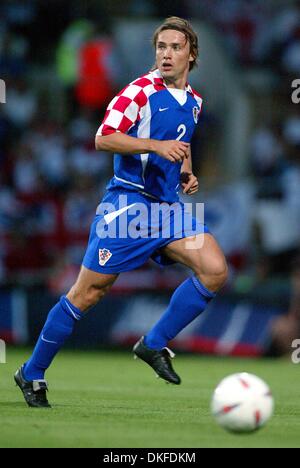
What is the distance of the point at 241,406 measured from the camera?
5.84m

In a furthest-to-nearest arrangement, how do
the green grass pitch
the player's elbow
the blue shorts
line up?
1. the blue shorts
2. the player's elbow
3. the green grass pitch

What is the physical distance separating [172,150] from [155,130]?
49 cm

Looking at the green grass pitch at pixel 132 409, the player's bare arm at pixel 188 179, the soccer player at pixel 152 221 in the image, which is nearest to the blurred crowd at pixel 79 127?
the green grass pitch at pixel 132 409

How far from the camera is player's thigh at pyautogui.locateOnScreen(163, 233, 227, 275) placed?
726cm

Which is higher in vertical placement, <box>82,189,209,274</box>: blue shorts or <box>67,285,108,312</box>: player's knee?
<box>82,189,209,274</box>: blue shorts

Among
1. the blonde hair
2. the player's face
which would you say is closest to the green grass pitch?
the player's face

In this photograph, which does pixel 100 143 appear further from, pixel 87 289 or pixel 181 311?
pixel 181 311

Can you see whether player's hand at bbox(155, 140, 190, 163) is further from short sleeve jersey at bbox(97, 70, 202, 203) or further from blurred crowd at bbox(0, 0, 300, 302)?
blurred crowd at bbox(0, 0, 300, 302)

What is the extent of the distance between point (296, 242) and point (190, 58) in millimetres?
6818

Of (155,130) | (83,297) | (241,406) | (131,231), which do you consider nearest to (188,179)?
(155,130)

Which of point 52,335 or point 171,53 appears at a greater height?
point 171,53

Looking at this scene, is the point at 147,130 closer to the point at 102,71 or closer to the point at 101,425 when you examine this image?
the point at 101,425

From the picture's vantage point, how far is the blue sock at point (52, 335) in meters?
7.19

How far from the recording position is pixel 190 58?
763 centimetres
